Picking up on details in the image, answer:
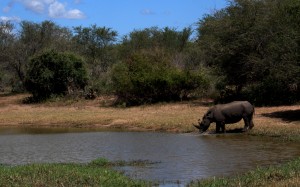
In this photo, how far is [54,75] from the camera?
1732 inches

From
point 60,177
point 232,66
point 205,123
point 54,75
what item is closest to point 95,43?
point 54,75

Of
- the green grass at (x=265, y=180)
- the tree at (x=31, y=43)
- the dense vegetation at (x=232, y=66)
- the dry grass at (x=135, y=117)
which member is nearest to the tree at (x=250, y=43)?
the dense vegetation at (x=232, y=66)

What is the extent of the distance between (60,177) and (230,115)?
1268 cm

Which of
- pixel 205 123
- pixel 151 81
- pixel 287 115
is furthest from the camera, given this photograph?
pixel 151 81

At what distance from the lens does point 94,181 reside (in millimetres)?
12055

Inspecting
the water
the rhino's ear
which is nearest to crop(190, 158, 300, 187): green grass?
the water

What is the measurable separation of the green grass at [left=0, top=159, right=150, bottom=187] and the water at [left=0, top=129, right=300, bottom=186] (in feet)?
4.39

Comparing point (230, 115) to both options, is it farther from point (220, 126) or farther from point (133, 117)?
point (133, 117)

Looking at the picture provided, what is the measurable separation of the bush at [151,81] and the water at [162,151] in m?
11.6

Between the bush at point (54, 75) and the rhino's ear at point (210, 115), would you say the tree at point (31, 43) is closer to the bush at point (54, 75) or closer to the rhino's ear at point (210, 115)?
the bush at point (54, 75)

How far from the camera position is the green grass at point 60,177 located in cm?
1189

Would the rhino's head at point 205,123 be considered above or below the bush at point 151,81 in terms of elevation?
below

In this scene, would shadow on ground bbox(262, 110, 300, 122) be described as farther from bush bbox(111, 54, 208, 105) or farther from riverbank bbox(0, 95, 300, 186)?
bush bbox(111, 54, 208, 105)

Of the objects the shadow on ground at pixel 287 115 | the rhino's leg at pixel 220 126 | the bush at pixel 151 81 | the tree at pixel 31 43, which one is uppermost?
the tree at pixel 31 43
